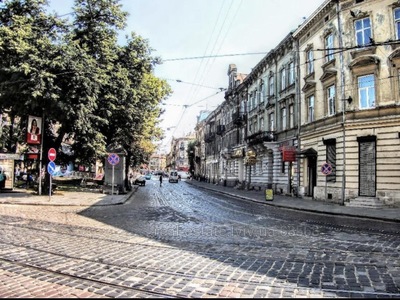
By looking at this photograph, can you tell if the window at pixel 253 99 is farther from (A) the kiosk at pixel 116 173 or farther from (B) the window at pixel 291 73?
(A) the kiosk at pixel 116 173

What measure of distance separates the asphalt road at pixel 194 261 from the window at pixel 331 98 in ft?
44.6

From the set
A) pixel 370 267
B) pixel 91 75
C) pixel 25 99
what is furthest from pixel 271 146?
pixel 370 267

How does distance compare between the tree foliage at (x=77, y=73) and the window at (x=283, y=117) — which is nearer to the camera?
the tree foliage at (x=77, y=73)

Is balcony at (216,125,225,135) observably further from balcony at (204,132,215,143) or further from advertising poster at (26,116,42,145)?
advertising poster at (26,116,42,145)

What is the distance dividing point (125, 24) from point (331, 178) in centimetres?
1784

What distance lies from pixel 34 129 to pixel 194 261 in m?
19.1

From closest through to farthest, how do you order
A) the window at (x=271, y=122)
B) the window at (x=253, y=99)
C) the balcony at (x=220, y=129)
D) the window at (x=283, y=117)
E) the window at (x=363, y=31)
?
the window at (x=363, y=31)
the window at (x=283, y=117)
the window at (x=271, y=122)
the window at (x=253, y=99)
the balcony at (x=220, y=129)

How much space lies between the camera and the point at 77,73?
69.5 ft

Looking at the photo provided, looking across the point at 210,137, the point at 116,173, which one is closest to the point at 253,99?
the point at 116,173

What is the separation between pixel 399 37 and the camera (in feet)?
68.9

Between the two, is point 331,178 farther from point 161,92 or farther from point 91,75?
point 161,92

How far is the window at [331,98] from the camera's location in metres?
24.5

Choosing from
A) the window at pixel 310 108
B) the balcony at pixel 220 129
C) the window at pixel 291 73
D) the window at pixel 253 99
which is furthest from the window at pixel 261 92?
the balcony at pixel 220 129

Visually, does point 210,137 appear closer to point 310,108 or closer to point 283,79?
point 283,79
